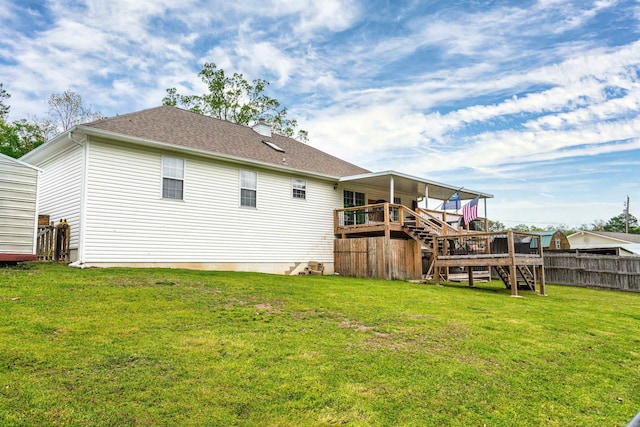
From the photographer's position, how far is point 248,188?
13.5 m

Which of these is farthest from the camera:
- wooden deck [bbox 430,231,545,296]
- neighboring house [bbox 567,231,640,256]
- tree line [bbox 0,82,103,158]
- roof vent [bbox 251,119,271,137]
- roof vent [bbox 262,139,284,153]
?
neighboring house [bbox 567,231,640,256]

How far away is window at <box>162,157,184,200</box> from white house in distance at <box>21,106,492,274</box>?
0.03 metres

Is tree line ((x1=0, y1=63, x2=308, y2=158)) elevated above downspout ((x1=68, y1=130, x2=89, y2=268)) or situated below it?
above

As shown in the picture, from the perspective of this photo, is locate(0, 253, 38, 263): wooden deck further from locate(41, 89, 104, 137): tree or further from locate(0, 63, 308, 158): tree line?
locate(41, 89, 104, 137): tree

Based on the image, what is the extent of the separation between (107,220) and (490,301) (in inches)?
380

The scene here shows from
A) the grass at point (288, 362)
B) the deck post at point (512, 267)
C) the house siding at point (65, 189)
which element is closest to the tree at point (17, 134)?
the house siding at point (65, 189)

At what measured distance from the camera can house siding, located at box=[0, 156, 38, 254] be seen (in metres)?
8.70

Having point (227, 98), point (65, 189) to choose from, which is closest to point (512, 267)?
point (65, 189)

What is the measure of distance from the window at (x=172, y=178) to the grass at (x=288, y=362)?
4.47m

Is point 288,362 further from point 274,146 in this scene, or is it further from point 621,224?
point 621,224

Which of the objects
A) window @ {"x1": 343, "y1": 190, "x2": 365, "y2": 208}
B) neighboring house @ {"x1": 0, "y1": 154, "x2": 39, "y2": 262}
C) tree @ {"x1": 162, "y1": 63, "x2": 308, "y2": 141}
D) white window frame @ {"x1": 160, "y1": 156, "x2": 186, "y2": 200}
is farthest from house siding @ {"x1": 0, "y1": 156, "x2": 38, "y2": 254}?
tree @ {"x1": 162, "y1": 63, "x2": 308, "y2": 141}

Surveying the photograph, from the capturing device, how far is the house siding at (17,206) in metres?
8.70

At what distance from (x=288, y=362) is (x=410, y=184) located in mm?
13798

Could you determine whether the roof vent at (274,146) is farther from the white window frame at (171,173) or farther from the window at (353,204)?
the white window frame at (171,173)
